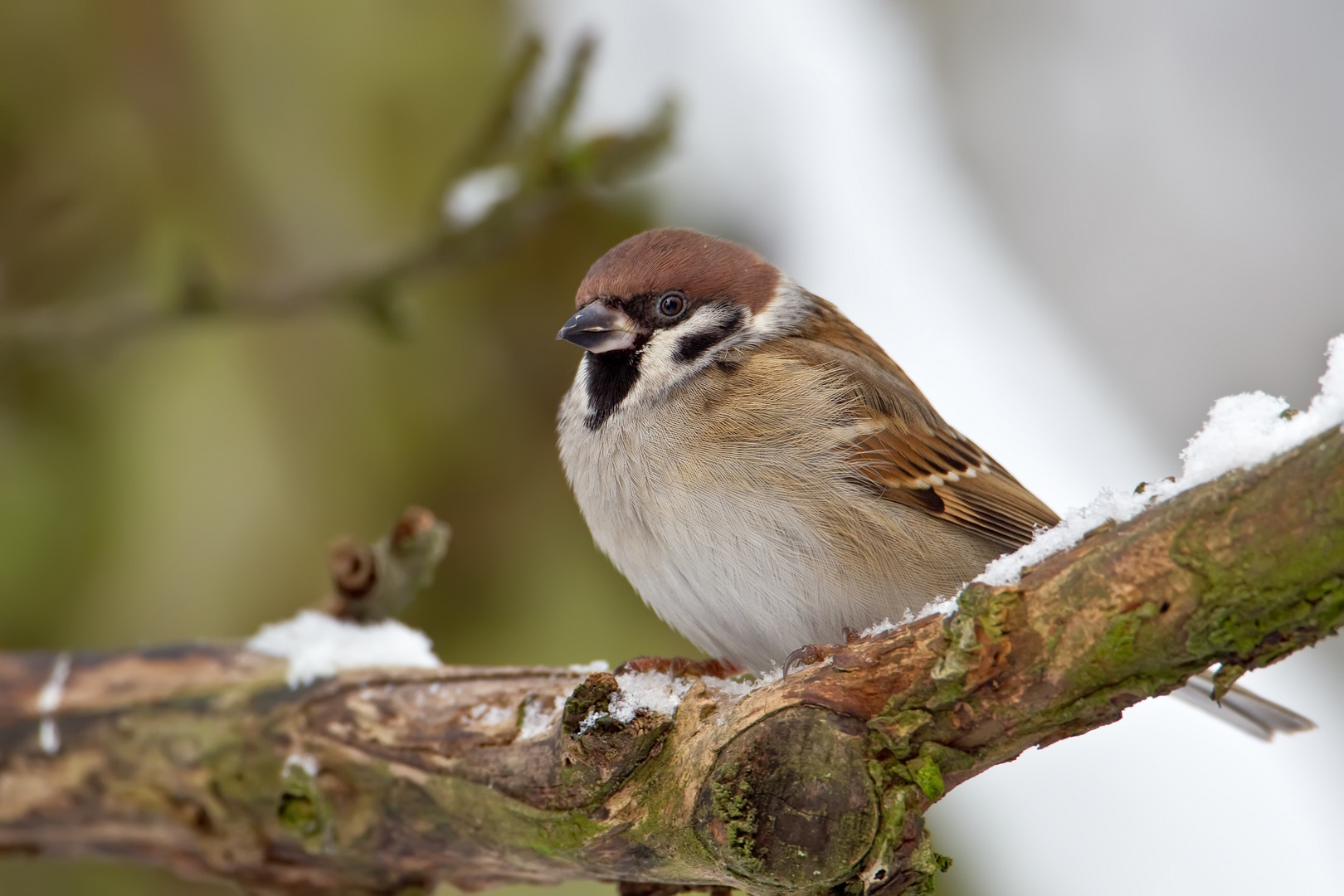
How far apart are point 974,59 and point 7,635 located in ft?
14.6

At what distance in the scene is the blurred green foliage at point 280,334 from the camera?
4.09 meters

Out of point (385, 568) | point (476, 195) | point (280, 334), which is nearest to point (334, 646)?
point (385, 568)

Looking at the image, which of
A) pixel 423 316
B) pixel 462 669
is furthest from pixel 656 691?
pixel 423 316

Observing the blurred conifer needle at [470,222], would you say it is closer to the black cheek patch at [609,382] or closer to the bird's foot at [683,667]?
the black cheek patch at [609,382]

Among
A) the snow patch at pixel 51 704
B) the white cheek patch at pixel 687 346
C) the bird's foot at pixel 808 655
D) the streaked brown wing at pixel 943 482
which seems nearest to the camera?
the bird's foot at pixel 808 655

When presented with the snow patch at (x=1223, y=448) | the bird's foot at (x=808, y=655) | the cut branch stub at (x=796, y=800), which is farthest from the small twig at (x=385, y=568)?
the snow patch at (x=1223, y=448)

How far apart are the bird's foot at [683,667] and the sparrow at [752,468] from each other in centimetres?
6

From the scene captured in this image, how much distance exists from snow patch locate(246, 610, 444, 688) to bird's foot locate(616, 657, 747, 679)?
23.7 inches

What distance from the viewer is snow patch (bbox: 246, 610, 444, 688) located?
305cm

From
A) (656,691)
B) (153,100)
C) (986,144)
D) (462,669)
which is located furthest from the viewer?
(986,144)

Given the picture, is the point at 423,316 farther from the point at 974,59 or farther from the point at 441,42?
the point at 974,59

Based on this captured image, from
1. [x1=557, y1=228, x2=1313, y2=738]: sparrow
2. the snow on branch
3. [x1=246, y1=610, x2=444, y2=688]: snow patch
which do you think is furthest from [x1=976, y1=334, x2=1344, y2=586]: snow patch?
[x1=246, y1=610, x2=444, y2=688]: snow patch

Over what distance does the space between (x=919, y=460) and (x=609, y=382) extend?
82 centimetres

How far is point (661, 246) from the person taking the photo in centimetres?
315
